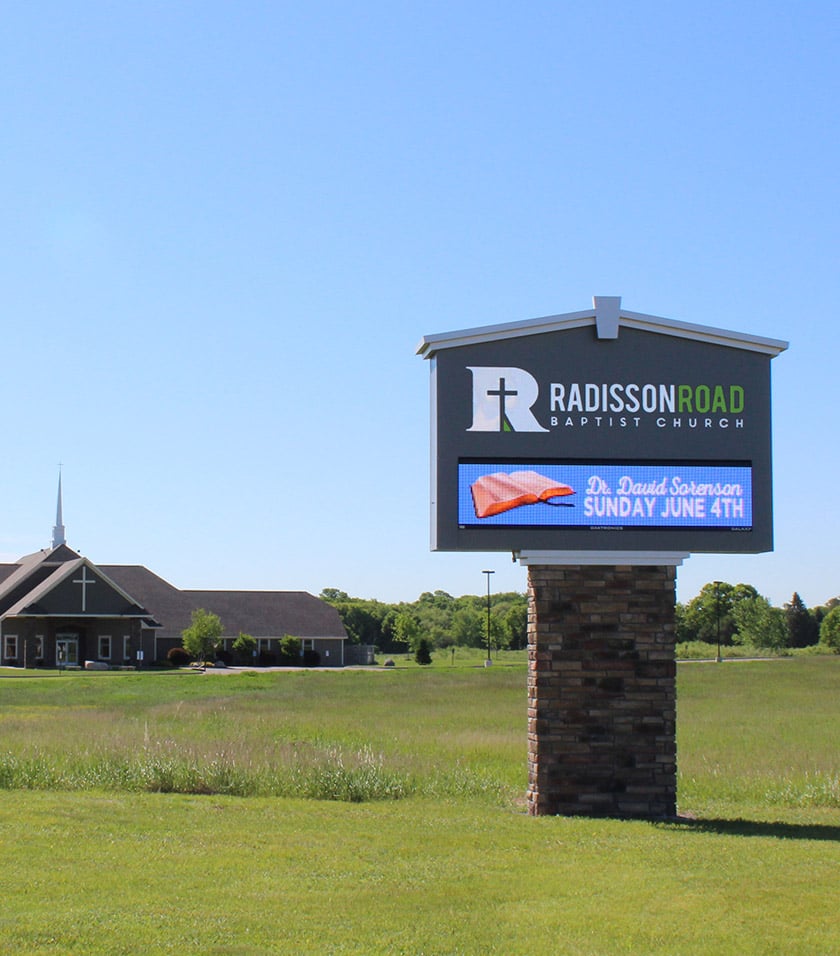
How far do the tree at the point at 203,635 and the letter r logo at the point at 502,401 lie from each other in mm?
62012

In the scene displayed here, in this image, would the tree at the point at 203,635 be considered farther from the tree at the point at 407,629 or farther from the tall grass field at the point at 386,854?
the tall grass field at the point at 386,854

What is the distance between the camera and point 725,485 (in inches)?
591

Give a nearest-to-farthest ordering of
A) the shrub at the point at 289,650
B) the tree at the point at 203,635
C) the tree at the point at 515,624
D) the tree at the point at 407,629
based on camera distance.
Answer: the tree at the point at 203,635 → the shrub at the point at 289,650 → the tree at the point at 407,629 → the tree at the point at 515,624

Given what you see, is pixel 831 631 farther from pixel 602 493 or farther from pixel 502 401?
pixel 502 401

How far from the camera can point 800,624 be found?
5295 inches

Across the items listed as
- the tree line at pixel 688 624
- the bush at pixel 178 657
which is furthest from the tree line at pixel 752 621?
the bush at pixel 178 657

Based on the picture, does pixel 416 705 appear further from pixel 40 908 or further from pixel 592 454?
pixel 40 908

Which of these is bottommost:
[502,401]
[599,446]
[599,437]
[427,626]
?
[427,626]

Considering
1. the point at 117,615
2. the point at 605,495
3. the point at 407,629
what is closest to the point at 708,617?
the point at 407,629

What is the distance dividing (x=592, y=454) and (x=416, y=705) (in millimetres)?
22435

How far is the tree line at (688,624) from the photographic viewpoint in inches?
4532

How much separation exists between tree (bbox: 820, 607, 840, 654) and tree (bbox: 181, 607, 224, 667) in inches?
2684

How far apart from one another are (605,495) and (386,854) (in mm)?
5843

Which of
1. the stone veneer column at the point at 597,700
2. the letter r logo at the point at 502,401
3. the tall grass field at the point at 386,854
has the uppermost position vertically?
the letter r logo at the point at 502,401
